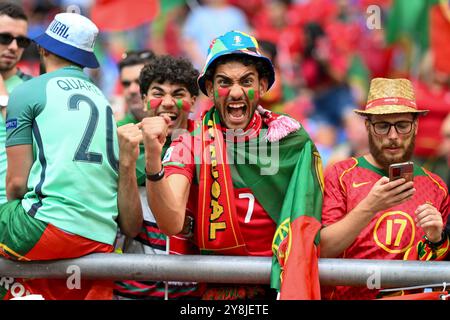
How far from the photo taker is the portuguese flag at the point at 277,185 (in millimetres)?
4715

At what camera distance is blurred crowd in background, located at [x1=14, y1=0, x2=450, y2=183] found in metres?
8.91

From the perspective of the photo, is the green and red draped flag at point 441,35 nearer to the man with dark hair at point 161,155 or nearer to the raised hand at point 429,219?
the man with dark hair at point 161,155

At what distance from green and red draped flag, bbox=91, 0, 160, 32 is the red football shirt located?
4288 mm

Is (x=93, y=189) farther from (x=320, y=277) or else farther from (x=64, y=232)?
(x=320, y=277)

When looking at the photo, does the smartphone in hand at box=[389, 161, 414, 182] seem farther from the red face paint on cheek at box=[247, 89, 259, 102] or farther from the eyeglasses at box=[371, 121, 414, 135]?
the red face paint on cheek at box=[247, 89, 259, 102]

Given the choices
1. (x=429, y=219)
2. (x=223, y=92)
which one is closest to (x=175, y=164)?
(x=223, y=92)

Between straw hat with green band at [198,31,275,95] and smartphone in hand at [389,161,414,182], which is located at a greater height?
straw hat with green band at [198,31,275,95]

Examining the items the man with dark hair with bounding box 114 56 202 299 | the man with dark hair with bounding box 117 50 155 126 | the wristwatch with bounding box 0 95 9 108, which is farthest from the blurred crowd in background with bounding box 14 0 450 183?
the wristwatch with bounding box 0 95 9 108

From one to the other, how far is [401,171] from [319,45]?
6097 mm

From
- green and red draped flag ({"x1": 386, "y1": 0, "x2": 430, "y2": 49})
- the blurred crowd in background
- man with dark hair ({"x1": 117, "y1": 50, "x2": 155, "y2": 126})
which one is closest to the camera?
man with dark hair ({"x1": 117, "y1": 50, "x2": 155, "y2": 126})

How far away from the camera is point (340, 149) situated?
30.0 feet

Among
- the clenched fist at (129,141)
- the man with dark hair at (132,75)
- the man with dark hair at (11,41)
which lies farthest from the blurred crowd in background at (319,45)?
the clenched fist at (129,141)

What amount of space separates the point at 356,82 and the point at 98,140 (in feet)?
18.2
